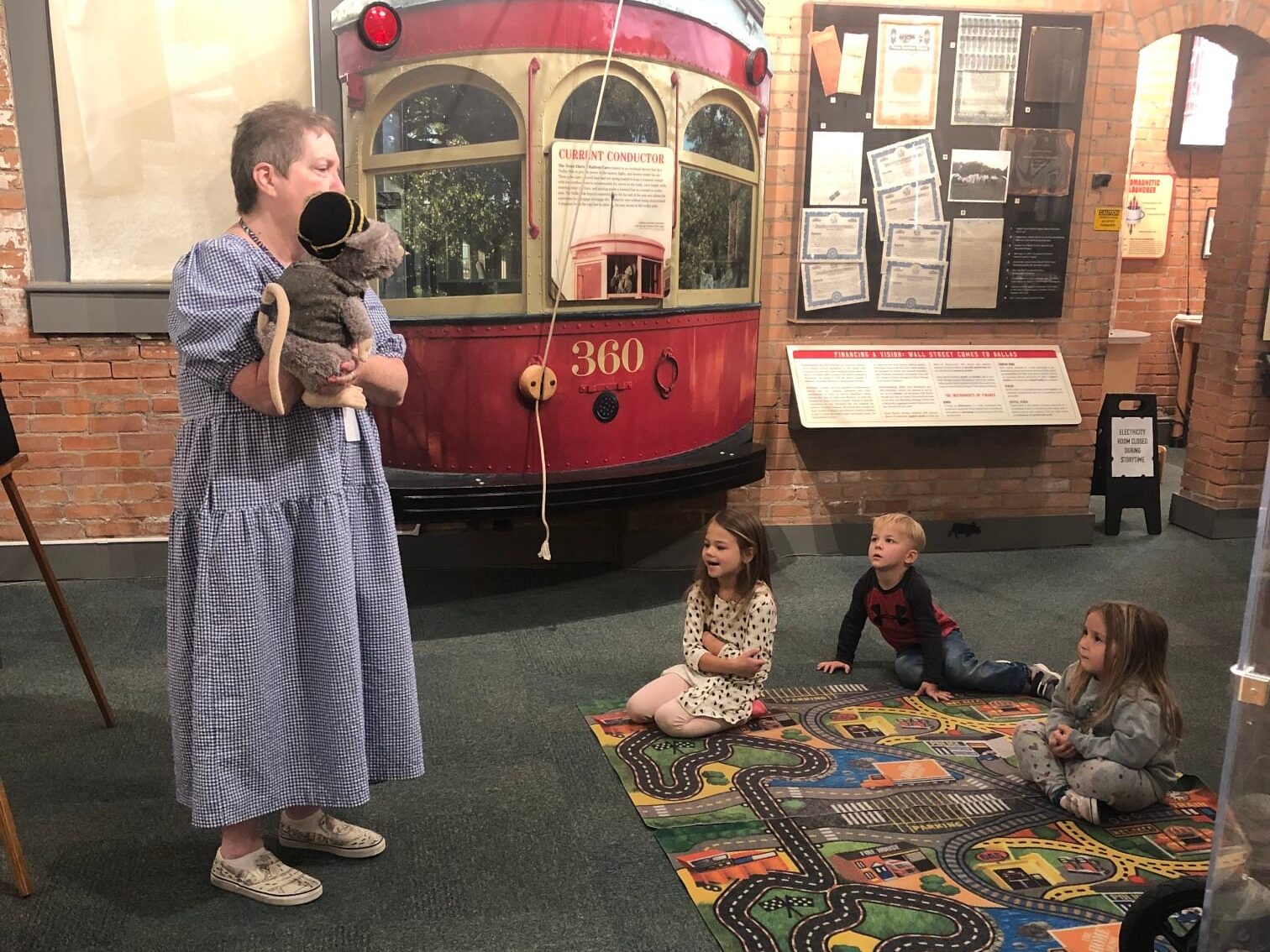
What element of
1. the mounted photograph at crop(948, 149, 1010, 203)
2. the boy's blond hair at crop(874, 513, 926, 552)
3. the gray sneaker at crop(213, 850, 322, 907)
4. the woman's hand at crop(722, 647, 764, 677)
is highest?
the mounted photograph at crop(948, 149, 1010, 203)

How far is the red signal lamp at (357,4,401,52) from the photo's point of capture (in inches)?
135

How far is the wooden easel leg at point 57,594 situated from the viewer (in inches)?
115

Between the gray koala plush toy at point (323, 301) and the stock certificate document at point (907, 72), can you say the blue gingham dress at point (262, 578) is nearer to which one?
the gray koala plush toy at point (323, 301)

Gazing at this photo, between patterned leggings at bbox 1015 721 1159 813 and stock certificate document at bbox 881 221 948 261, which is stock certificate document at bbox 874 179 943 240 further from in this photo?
patterned leggings at bbox 1015 721 1159 813

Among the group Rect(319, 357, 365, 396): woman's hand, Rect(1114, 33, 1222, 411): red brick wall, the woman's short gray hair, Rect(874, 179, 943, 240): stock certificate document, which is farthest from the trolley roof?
Rect(1114, 33, 1222, 411): red brick wall

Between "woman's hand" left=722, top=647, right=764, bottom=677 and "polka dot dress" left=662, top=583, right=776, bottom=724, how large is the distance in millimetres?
13

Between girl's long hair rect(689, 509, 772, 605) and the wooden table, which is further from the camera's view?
girl's long hair rect(689, 509, 772, 605)

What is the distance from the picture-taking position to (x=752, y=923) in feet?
7.48

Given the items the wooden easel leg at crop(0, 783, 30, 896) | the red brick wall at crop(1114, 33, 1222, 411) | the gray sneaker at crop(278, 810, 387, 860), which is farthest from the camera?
the red brick wall at crop(1114, 33, 1222, 411)

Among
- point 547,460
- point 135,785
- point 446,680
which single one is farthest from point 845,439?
point 135,785

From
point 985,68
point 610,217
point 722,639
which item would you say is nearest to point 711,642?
point 722,639

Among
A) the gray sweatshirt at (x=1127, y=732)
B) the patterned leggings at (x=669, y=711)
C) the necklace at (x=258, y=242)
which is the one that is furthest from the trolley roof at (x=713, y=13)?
the gray sweatshirt at (x=1127, y=732)

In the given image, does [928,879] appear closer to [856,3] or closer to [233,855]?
[233,855]

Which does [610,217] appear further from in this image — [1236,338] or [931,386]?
[1236,338]
